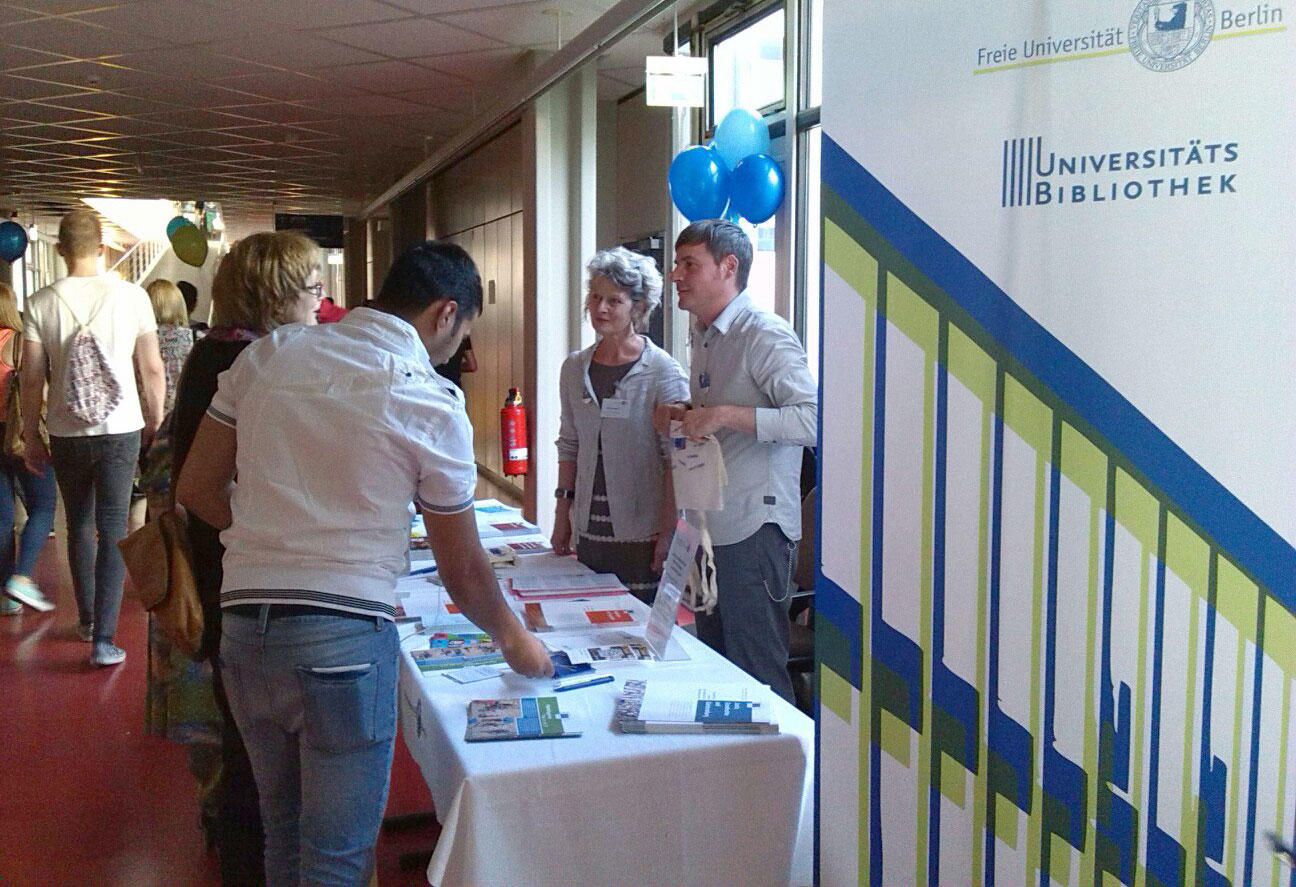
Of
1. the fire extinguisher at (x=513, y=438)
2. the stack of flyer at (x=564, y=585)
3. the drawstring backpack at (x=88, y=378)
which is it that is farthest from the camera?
the fire extinguisher at (x=513, y=438)

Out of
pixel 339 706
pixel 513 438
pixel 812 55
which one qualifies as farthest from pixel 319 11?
pixel 339 706

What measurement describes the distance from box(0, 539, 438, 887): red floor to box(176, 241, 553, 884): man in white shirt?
43.7 inches

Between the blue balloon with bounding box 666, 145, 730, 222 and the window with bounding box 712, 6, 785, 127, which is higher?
the window with bounding box 712, 6, 785, 127

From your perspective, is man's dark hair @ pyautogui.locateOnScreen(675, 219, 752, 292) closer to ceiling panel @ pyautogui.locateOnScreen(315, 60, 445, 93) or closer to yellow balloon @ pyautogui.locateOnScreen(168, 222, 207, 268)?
ceiling panel @ pyautogui.locateOnScreen(315, 60, 445, 93)

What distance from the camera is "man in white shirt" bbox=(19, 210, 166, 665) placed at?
4.19 m

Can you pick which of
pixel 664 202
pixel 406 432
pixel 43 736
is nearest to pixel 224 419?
pixel 406 432

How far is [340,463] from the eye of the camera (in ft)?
5.26

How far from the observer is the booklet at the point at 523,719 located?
1.70 meters

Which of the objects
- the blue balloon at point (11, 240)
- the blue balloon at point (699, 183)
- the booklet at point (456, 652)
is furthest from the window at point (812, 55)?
the blue balloon at point (11, 240)

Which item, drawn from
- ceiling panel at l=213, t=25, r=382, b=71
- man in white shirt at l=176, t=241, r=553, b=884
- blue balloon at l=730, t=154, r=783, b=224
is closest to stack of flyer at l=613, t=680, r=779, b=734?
man in white shirt at l=176, t=241, r=553, b=884

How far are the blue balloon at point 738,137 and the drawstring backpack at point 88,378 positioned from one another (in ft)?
8.52

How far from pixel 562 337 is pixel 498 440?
98.9 inches

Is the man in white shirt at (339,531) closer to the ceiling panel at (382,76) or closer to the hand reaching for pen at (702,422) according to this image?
the hand reaching for pen at (702,422)

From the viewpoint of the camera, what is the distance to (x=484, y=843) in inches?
61.7
